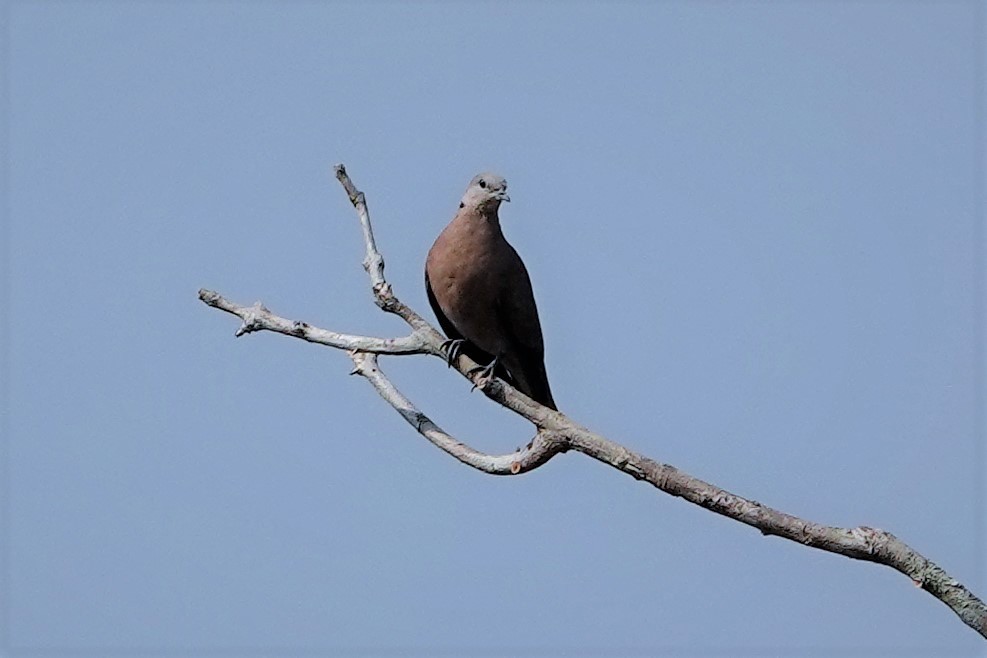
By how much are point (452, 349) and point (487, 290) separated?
18.6 inches

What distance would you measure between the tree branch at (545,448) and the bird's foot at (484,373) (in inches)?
0.7

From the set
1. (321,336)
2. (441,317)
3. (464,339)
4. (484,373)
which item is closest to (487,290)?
(464,339)

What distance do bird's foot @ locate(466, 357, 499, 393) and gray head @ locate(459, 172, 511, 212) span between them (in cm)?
80

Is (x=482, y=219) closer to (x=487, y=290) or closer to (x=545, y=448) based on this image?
(x=487, y=290)

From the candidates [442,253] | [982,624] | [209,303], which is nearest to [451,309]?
[442,253]

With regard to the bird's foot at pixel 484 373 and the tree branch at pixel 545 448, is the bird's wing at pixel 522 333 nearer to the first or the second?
the bird's foot at pixel 484 373

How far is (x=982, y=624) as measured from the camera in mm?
4875

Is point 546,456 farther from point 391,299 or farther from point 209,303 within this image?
A: point 209,303

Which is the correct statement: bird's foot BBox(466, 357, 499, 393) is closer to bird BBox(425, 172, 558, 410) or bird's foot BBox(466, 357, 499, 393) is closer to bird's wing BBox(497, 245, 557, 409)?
Answer: bird BBox(425, 172, 558, 410)

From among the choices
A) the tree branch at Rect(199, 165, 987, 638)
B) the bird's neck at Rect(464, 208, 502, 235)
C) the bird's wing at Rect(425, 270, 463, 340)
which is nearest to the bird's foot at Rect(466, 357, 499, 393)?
the tree branch at Rect(199, 165, 987, 638)

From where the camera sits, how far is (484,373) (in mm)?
6637

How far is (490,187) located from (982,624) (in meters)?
3.41

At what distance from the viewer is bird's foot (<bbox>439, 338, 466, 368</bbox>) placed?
254 inches

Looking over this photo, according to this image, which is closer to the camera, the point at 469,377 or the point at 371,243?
the point at 371,243
